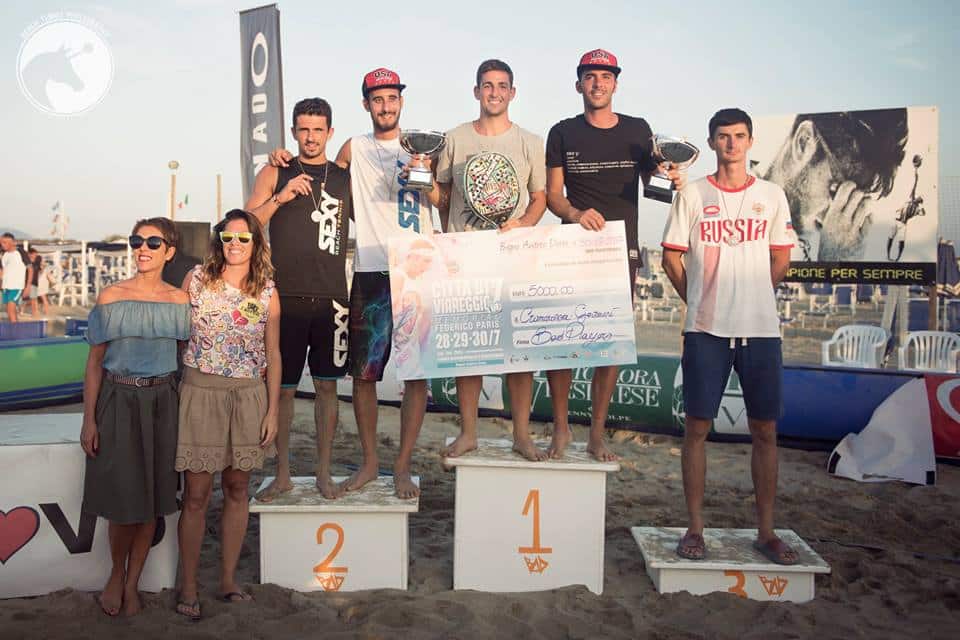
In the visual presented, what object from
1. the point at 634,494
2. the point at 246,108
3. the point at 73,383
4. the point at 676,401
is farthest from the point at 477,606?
the point at 246,108

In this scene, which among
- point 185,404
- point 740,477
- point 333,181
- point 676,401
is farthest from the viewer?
point 676,401

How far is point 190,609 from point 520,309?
2059mm

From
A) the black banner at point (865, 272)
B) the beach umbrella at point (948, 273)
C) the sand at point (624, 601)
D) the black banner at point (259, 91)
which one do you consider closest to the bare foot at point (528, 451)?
the sand at point (624, 601)

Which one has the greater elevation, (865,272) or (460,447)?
(865,272)

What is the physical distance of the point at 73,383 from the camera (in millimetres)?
8383

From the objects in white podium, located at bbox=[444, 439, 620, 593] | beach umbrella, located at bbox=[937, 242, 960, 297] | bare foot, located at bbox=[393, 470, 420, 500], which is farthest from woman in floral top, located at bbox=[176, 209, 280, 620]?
beach umbrella, located at bbox=[937, 242, 960, 297]

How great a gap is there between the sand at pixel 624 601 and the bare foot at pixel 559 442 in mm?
659

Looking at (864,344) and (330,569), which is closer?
(330,569)

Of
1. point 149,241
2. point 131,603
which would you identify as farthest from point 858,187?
point 131,603

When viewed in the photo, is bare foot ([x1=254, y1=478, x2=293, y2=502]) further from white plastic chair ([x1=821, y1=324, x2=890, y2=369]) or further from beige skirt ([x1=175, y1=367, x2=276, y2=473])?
white plastic chair ([x1=821, y1=324, x2=890, y2=369])

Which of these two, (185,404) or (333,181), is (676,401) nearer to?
(333,181)

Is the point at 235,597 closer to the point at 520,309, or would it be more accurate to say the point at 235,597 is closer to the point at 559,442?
the point at 559,442

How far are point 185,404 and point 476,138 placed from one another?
192 centimetres

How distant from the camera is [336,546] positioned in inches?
150
